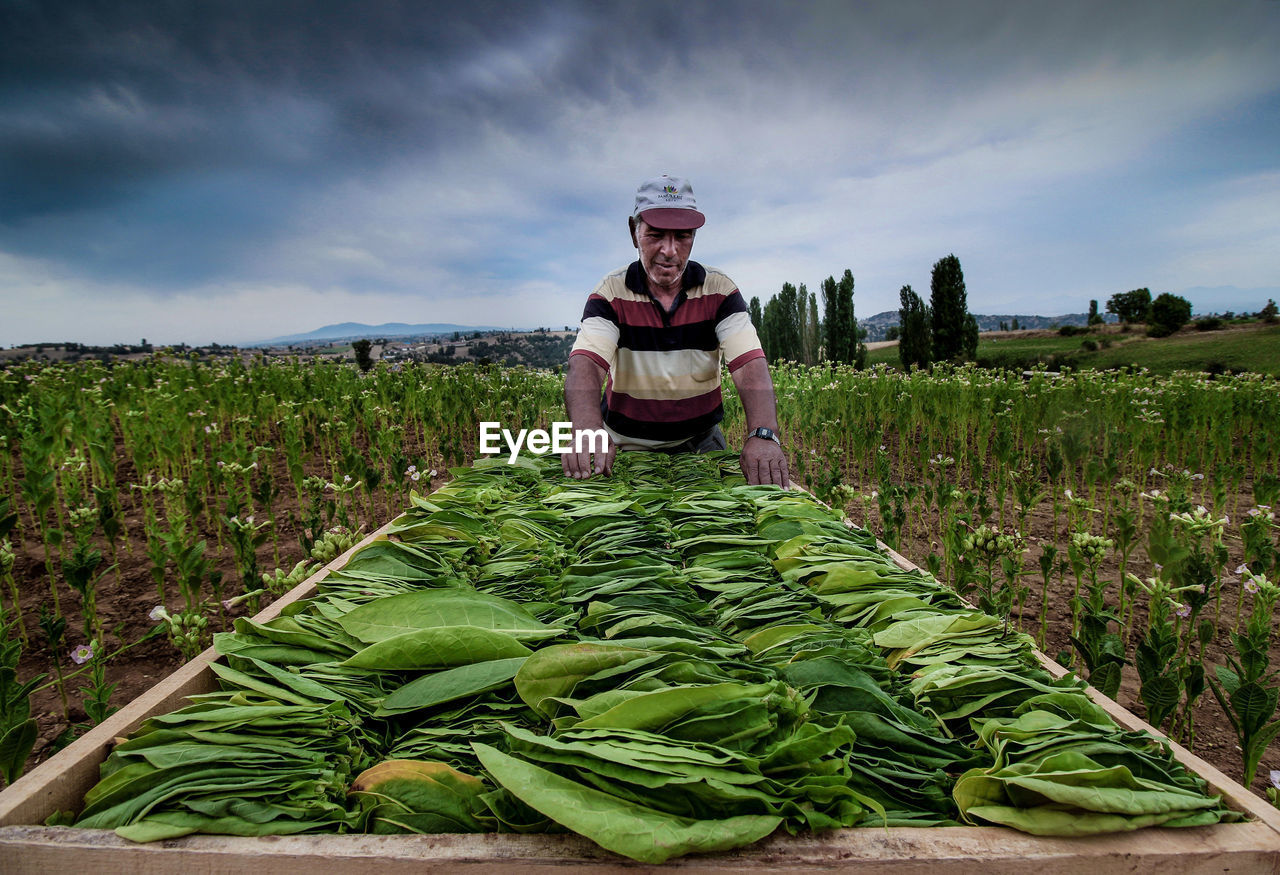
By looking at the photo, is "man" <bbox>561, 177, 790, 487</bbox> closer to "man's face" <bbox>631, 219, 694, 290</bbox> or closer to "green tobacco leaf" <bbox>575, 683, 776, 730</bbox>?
"man's face" <bbox>631, 219, 694, 290</bbox>

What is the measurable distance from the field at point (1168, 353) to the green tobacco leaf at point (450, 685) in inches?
522

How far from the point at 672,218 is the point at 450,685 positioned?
271cm

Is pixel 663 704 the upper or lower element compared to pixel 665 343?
lower

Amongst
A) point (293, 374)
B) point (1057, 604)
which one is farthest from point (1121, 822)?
point (293, 374)

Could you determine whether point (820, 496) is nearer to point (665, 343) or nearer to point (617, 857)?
point (665, 343)

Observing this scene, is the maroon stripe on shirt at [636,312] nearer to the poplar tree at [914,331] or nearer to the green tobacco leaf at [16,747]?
the green tobacco leaf at [16,747]

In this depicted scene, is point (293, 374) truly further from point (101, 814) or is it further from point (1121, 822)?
point (1121, 822)

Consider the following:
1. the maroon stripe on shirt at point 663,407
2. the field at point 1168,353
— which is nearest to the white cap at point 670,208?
the maroon stripe on shirt at point 663,407

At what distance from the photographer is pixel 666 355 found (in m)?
3.88

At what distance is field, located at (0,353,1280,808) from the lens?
2.25 m

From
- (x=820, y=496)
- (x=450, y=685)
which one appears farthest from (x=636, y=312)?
(x=450, y=685)

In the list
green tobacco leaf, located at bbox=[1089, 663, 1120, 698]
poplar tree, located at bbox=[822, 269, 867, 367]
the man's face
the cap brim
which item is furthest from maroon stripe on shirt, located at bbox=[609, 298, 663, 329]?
poplar tree, located at bbox=[822, 269, 867, 367]

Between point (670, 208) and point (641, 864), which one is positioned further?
point (670, 208)

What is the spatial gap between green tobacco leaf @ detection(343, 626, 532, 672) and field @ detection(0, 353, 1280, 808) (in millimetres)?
645
